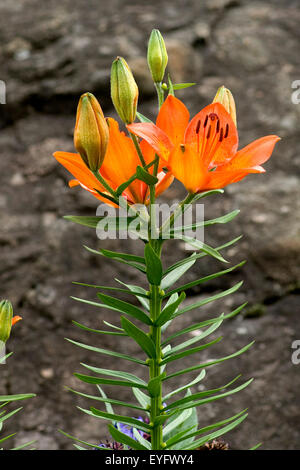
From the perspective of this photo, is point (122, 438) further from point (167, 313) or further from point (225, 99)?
point (225, 99)

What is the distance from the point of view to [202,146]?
475 millimetres

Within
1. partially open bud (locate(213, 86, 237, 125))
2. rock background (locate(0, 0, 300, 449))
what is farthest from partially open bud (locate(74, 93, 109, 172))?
rock background (locate(0, 0, 300, 449))

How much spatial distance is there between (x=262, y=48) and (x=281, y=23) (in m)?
0.11

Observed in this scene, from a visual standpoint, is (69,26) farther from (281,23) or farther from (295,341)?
(295,341)

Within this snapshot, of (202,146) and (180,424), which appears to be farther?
(180,424)

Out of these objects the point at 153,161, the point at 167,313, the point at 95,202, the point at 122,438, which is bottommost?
the point at 122,438

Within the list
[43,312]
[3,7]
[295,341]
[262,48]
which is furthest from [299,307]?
[3,7]

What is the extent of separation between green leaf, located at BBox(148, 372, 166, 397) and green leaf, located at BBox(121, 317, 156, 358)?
2 centimetres

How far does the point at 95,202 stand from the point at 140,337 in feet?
2.88

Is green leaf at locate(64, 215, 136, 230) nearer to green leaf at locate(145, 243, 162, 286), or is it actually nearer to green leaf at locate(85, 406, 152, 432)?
green leaf at locate(145, 243, 162, 286)

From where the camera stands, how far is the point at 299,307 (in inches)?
47.3

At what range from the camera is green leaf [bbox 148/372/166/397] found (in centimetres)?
51

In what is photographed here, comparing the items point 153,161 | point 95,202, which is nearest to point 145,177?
point 153,161

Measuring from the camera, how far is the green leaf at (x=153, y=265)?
0.46 m
